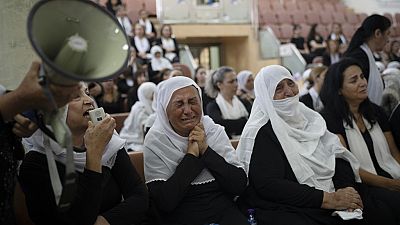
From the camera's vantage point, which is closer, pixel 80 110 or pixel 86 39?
pixel 86 39

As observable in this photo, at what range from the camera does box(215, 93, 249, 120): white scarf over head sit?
450cm

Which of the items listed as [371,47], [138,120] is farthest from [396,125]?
[138,120]

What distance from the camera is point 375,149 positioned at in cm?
296

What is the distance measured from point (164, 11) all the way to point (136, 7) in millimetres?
720

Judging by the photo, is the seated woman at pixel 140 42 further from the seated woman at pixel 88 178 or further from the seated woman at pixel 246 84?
the seated woman at pixel 88 178

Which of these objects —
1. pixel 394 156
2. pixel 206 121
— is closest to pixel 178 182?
pixel 206 121

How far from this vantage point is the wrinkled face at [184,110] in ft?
7.43

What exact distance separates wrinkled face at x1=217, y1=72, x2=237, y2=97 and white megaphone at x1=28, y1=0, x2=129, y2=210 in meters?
3.35

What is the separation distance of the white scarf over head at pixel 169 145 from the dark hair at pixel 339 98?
950 millimetres

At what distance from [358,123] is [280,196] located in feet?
3.24

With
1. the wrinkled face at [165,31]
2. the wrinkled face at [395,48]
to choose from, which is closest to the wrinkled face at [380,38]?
the wrinkled face at [395,48]

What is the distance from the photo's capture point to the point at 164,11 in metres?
11.3

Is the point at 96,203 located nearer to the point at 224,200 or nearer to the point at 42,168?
the point at 42,168

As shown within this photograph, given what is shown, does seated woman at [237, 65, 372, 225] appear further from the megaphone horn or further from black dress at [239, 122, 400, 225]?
the megaphone horn
